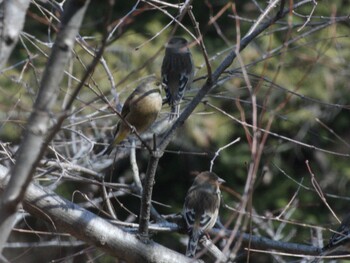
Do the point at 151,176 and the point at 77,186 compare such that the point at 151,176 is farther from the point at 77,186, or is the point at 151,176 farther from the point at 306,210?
the point at 306,210

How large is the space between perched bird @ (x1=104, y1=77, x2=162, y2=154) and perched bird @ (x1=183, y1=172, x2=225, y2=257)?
2.73 feet

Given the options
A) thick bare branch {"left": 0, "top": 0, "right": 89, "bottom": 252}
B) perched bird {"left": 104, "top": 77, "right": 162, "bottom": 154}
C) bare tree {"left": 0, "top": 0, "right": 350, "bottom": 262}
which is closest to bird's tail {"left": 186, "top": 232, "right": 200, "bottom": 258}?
bare tree {"left": 0, "top": 0, "right": 350, "bottom": 262}

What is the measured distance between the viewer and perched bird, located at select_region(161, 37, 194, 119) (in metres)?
7.39

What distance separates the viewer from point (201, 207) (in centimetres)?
677

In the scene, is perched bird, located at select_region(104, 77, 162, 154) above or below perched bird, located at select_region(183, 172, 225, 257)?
above

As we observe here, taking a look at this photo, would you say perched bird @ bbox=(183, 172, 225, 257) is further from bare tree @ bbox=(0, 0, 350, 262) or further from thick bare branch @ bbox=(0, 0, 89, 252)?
thick bare branch @ bbox=(0, 0, 89, 252)

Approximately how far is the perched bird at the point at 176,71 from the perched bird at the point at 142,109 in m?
0.59

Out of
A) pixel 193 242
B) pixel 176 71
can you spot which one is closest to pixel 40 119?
pixel 193 242

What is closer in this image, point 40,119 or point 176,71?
point 40,119

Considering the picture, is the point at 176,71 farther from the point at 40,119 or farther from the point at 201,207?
the point at 40,119

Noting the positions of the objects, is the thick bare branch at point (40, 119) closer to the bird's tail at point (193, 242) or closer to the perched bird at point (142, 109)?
the bird's tail at point (193, 242)

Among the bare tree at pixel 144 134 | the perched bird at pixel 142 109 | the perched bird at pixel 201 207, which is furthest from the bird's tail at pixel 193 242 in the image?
the perched bird at pixel 142 109

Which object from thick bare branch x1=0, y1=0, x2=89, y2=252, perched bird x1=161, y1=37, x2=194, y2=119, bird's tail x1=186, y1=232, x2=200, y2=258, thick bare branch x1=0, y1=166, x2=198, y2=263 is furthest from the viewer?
perched bird x1=161, y1=37, x2=194, y2=119

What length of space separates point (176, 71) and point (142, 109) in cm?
196
